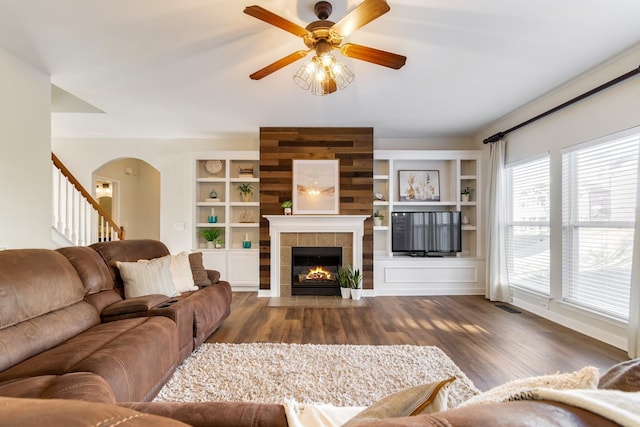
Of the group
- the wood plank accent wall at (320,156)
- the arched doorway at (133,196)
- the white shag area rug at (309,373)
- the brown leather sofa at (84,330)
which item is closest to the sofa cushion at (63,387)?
the brown leather sofa at (84,330)

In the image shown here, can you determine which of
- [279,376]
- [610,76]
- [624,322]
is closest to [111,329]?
[279,376]

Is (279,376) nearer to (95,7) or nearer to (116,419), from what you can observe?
(116,419)

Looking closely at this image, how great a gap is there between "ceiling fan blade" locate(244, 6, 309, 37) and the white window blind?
121 inches

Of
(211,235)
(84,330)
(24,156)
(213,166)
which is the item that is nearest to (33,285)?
(84,330)

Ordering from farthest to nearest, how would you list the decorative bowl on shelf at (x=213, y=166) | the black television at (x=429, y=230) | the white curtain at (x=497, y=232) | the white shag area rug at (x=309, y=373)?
the decorative bowl on shelf at (x=213, y=166) < the black television at (x=429, y=230) < the white curtain at (x=497, y=232) < the white shag area rug at (x=309, y=373)

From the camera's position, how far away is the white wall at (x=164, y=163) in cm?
509

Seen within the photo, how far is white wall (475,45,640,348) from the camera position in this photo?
260cm

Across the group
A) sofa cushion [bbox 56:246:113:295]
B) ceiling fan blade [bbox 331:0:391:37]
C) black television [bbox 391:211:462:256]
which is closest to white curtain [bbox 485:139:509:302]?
black television [bbox 391:211:462:256]

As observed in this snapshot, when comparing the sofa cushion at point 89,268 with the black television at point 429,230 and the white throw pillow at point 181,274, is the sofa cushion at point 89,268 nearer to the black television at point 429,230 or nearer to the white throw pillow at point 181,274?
the white throw pillow at point 181,274

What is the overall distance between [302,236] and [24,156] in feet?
10.7

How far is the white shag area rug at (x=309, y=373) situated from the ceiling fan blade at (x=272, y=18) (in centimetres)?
239

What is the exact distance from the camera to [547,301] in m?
3.48

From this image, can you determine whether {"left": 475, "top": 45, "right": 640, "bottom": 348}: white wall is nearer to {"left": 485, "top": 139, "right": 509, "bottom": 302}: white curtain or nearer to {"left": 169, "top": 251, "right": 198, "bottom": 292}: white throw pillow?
{"left": 485, "top": 139, "right": 509, "bottom": 302}: white curtain

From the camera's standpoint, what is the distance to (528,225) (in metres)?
3.83
